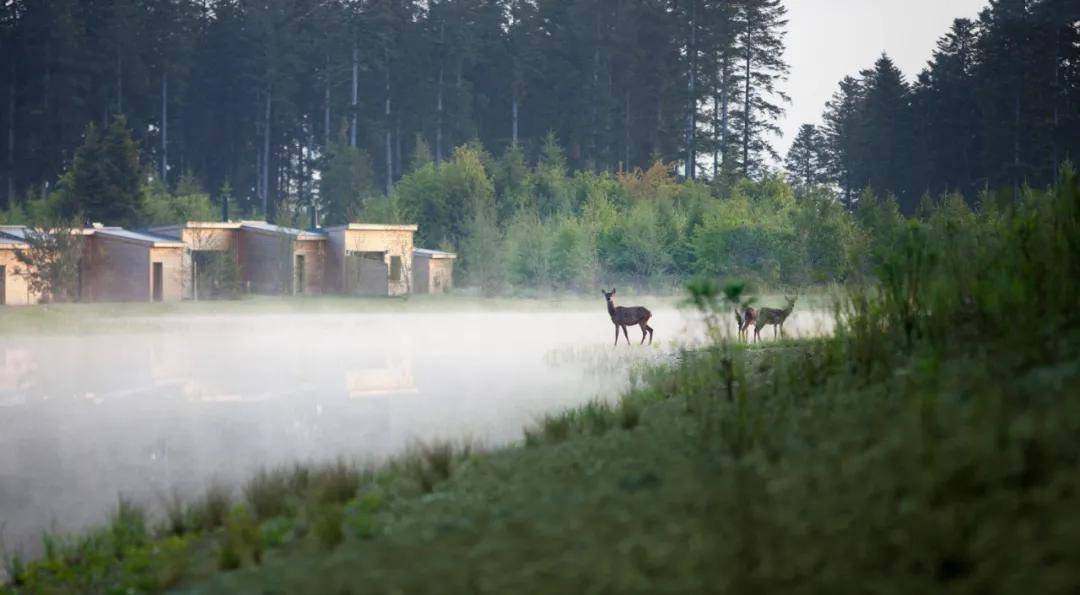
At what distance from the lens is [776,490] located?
499cm

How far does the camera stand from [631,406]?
8.82m

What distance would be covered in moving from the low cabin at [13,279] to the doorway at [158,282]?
4.16 metres

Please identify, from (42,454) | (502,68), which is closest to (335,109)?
(502,68)

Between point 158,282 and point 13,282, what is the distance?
16.7 ft

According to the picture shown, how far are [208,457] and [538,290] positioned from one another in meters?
33.6

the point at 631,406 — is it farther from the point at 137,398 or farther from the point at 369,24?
the point at 369,24

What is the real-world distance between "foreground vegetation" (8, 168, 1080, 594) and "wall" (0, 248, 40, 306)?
31.0 metres

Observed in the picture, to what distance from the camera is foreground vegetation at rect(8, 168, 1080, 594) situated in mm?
4180

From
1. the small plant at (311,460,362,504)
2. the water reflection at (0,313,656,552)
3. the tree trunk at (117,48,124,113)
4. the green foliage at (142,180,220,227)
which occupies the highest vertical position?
the tree trunk at (117,48,124,113)

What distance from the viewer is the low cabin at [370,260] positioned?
43688 millimetres

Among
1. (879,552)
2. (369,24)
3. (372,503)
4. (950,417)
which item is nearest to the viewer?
(879,552)

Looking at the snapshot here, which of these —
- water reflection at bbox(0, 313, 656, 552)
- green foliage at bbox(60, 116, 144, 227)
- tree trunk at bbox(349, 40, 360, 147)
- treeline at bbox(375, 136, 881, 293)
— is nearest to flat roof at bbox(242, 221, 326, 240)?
treeline at bbox(375, 136, 881, 293)

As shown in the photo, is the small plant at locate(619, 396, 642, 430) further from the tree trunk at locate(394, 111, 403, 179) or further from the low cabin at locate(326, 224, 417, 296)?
the tree trunk at locate(394, 111, 403, 179)

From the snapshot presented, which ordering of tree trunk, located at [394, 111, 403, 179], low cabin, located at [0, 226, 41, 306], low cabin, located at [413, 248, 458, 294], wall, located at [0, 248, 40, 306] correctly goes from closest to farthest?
low cabin, located at [0, 226, 41, 306]
wall, located at [0, 248, 40, 306]
low cabin, located at [413, 248, 458, 294]
tree trunk, located at [394, 111, 403, 179]
